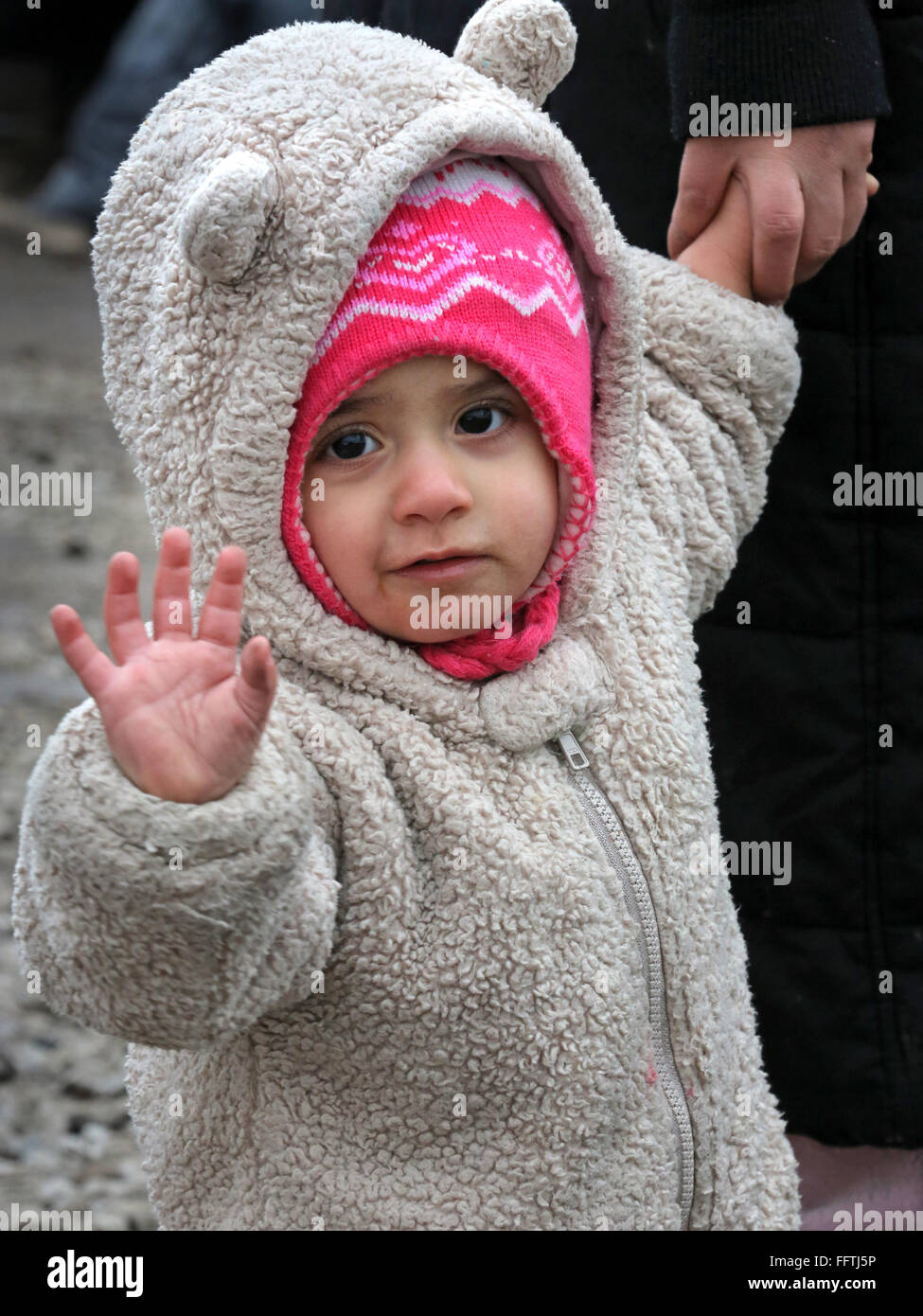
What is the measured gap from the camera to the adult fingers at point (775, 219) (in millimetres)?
1670

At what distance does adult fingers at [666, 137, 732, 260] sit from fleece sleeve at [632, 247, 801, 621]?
43 mm

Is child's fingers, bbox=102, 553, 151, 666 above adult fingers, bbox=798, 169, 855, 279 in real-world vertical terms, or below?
below

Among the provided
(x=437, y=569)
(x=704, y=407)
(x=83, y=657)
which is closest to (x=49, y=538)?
(x=704, y=407)

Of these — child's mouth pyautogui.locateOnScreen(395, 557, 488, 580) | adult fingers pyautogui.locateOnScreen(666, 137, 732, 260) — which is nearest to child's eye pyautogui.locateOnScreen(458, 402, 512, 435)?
child's mouth pyautogui.locateOnScreen(395, 557, 488, 580)

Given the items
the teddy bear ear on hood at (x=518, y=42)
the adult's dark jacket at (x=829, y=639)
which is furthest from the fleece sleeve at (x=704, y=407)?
the teddy bear ear on hood at (x=518, y=42)

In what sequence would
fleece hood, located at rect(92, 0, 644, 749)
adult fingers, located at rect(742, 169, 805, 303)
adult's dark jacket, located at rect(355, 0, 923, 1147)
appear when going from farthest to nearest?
1. adult's dark jacket, located at rect(355, 0, 923, 1147)
2. adult fingers, located at rect(742, 169, 805, 303)
3. fleece hood, located at rect(92, 0, 644, 749)

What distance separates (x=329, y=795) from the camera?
1374 mm

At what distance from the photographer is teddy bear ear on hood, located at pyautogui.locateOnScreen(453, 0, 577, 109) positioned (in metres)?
1.49

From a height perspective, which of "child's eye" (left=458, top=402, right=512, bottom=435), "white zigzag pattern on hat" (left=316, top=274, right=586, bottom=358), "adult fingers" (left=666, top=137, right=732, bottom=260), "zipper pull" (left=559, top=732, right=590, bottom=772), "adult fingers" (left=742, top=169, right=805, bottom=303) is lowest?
"zipper pull" (left=559, top=732, right=590, bottom=772)

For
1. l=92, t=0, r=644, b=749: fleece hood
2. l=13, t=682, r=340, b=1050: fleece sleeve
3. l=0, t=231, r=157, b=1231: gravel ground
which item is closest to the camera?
l=13, t=682, r=340, b=1050: fleece sleeve

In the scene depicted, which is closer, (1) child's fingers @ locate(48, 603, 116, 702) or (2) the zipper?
(1) child's fingers @ locate(48, 603, 116, 702)

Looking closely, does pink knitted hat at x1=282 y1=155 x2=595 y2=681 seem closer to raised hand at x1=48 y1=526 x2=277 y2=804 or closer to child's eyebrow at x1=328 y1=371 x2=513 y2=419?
child's eyebrow at x1=328 y1=371 x2=513 y2=419
